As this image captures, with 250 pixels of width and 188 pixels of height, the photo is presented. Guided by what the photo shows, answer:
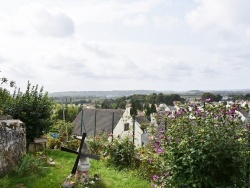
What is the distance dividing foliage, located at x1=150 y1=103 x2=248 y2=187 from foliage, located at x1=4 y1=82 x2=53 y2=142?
6140 mm

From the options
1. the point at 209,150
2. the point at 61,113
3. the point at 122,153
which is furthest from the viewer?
the point at 61,113

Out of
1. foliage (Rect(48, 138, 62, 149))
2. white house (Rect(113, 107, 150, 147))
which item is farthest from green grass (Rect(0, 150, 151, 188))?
foliage (Rect(48, 138, 62, 149))

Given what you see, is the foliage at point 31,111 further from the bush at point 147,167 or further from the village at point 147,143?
the bush at point 147,167

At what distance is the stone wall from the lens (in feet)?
21.4

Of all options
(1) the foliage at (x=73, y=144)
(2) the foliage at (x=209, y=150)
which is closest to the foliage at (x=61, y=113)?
(1) the foliage at (x=73, y=144)

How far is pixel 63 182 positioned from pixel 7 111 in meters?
4.28

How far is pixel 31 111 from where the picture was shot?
9.40m

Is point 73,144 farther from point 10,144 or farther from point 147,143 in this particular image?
point 10,144

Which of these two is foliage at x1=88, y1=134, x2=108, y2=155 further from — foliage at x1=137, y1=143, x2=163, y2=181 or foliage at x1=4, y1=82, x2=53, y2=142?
foliage at x1=137, y1=143, x2=163, y2=181

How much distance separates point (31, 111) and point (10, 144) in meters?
2.71

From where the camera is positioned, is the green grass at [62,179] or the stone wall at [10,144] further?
the stone wall at [10,144]

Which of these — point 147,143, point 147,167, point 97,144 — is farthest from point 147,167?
point 97,144

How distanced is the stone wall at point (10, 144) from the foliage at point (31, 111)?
1.77 m

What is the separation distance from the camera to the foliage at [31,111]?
365 inches
